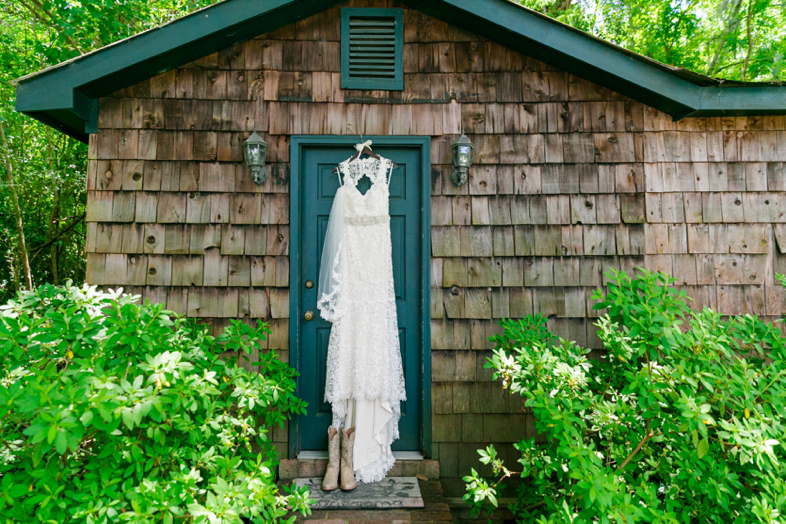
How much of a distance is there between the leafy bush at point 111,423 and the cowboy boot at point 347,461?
49 cm

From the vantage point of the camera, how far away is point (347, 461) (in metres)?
2.51

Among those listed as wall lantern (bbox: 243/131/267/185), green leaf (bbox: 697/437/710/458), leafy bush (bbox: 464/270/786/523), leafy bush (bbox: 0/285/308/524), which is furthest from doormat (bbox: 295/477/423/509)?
wall lantern (bbox: 243/131/267/185)

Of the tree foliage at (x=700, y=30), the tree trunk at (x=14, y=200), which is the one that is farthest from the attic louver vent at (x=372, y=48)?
the tree trunk at (x=14, y=200)

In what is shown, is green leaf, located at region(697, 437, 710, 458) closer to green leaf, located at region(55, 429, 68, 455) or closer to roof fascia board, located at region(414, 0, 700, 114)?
roof fascia board, located at region(414, 0, 700, 114)

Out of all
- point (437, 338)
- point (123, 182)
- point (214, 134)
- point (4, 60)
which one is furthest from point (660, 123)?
point (4, 60)

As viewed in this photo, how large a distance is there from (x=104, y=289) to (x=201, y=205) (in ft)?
2.76

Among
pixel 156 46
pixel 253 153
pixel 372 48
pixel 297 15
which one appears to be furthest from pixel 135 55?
Result: pixel 372 48

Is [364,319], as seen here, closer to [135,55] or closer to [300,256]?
[300,256]

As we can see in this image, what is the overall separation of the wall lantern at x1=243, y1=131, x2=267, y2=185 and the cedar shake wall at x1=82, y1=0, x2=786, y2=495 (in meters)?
0.09

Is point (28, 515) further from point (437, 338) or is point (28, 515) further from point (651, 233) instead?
point (651, 233)

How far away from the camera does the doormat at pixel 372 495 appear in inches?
91.2

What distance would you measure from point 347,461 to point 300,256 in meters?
1.36

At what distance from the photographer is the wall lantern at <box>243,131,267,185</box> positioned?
2.62m

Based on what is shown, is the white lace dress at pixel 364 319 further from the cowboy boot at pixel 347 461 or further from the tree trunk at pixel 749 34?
the tree trunk at pixel 749 34
